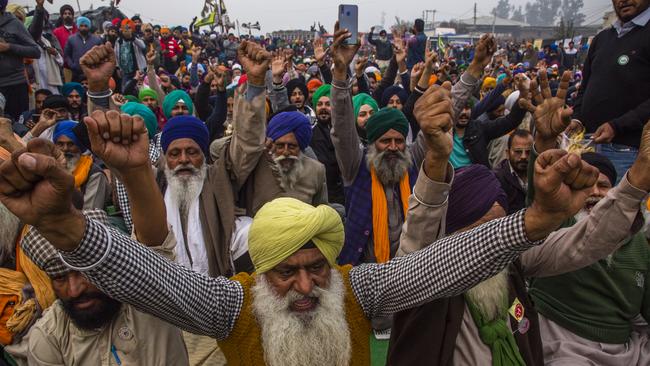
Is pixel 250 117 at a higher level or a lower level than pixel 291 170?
higher

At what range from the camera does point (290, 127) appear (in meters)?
3.97

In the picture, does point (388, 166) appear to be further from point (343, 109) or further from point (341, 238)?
point (341, 238)

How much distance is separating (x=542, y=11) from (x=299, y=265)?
177070 mm

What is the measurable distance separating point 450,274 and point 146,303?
3.23 feet

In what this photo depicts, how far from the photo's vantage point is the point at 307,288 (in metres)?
1.98

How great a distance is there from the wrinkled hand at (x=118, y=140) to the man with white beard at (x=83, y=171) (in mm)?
2275

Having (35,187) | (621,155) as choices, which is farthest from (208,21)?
(35,187)

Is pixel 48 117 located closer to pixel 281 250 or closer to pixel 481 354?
pixel 281 250

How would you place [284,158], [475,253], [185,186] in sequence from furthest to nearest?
[284,158]
[185,186]
[475,253]

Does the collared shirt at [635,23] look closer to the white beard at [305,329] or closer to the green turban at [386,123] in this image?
the green turban at [386,123]

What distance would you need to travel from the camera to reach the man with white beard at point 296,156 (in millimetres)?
3829

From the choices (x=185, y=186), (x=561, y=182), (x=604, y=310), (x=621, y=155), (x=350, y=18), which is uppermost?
(x=350, y=18)

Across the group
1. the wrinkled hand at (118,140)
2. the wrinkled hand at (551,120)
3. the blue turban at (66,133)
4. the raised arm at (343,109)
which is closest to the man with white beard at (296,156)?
the raised arm at (343,109)

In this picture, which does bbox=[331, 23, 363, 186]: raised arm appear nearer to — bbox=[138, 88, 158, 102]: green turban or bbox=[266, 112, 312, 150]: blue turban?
bbox=[266, 112, 312, 150]: blue turban
